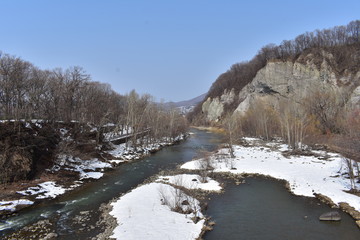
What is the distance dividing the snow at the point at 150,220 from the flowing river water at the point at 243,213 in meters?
1.18

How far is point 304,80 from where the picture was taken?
70688 mm

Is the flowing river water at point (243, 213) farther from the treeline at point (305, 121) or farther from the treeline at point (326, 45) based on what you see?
the treeline at point (326, 45)

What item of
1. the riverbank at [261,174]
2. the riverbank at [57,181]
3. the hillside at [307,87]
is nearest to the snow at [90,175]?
the riverbank at [57,181]

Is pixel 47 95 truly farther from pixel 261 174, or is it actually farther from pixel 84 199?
pixel 261 174

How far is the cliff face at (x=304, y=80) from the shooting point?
6129 centimetres

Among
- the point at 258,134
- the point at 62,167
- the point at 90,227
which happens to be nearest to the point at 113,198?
the point at 90,227

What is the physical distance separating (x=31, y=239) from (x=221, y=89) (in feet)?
421

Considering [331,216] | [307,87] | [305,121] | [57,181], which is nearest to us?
[331,216]

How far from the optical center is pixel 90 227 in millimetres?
13219

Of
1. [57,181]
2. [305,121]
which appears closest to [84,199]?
[57,181]

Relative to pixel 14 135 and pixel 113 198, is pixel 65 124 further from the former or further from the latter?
pixel 113 198

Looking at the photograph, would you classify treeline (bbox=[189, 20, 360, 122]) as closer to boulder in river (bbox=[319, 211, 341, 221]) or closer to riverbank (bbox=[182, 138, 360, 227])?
riverbank (bbox=[182, 138, 360, 227])

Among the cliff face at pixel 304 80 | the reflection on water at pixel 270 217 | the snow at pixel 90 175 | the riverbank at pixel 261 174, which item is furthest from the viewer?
the cliff face at pixel 304 80

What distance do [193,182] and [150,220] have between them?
29.0 ft
